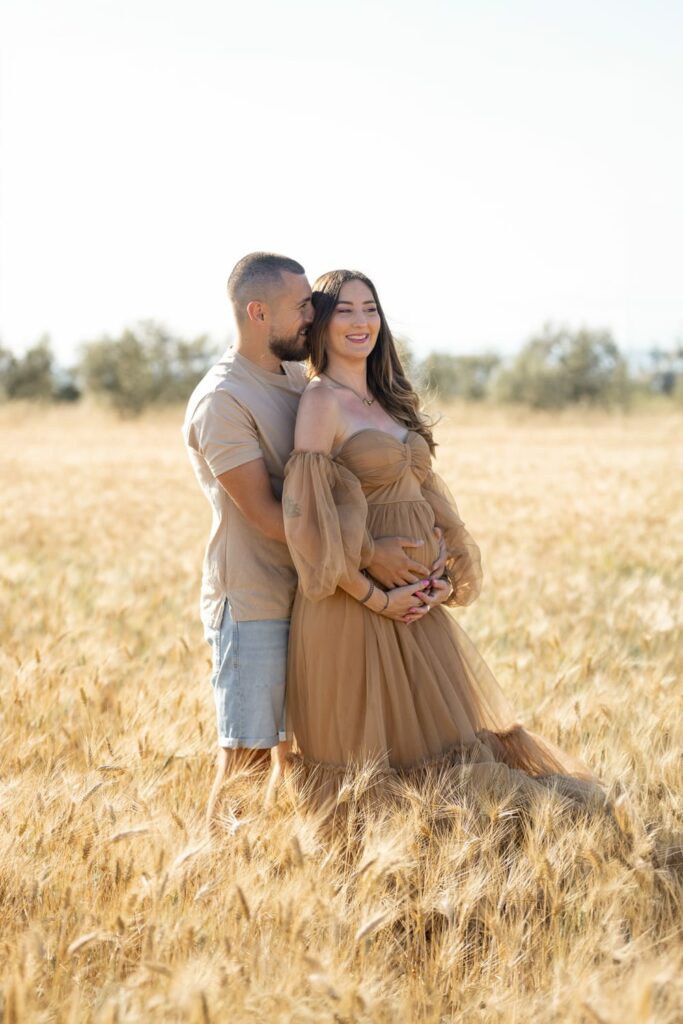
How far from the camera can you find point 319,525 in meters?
3.17

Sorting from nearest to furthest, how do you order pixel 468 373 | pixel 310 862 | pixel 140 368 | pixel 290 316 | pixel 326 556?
1. pixel 310 862
2. pixel 326 556
3. pixel 290 316
4. pixel 140 368
5. pixel 468 373

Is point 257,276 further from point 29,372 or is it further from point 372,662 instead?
point 29,372

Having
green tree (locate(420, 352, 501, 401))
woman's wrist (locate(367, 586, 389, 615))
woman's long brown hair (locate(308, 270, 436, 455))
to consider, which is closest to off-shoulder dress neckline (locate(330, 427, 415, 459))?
woman's long brown hair (locate(308, 270, 436, 455))

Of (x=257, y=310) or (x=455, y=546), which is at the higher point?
(x=257, y=310)

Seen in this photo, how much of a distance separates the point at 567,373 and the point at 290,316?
41.9 m

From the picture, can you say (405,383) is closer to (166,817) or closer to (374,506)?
(374,506)

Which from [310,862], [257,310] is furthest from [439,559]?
[310,862]

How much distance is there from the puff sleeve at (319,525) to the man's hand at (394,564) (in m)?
0.10

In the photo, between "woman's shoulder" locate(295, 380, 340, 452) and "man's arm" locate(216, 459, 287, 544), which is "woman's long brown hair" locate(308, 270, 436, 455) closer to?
"woman's shoulder" locate(295, 380, 340, 452)

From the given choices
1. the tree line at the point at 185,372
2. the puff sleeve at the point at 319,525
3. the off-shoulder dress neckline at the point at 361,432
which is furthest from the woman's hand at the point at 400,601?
the tree line at the point at 185,372

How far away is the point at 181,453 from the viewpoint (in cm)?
2145

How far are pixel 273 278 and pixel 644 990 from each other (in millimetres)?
2134

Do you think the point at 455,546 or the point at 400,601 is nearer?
the point at 400,601

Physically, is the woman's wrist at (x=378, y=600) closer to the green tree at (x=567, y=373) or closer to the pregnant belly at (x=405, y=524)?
the pregnant belly at (x=405, y=524)
